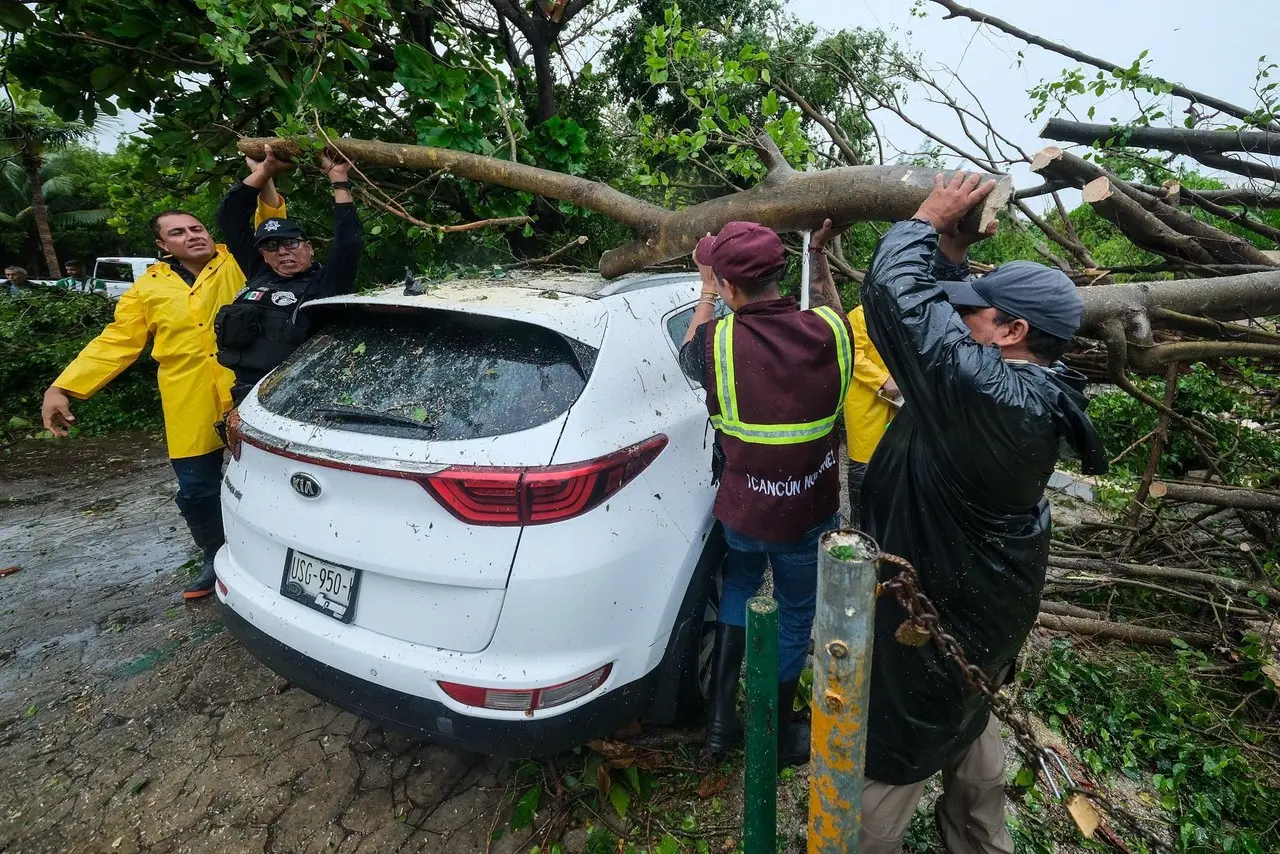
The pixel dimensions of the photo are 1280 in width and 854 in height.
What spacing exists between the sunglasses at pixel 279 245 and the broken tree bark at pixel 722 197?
1.69 feet

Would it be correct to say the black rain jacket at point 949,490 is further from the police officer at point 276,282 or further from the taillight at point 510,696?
the police officer at point 276,282

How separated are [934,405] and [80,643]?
4.10 metres

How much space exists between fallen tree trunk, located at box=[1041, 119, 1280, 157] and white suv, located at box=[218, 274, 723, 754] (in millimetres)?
2845

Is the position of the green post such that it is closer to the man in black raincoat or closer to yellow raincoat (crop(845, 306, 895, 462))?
the man in black raincoat

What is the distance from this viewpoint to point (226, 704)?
2.64 m

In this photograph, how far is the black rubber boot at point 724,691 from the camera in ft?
7.34

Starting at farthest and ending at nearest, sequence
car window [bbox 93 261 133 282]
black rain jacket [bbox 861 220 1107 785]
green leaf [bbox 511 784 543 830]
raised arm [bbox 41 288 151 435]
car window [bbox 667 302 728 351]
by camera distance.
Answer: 1. car window [bbox 93 261 133 282]
2. raised arm [bbox 41 288 151 435]
3. car window [bbox 667 302 728 351]
4. green leaf [bbox 511 784 543 830]
5. black rain jacket [bbox 861 220 1107 785]

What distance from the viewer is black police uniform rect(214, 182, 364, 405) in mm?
3082

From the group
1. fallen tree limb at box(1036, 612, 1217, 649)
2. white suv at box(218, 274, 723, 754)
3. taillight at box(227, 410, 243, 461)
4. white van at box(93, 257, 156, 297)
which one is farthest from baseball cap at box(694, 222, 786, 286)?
white van at box(93, 257, 156, 297)

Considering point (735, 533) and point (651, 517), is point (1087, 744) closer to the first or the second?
point (735, 533)

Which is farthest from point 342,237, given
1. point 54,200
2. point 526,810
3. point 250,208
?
point 54,200

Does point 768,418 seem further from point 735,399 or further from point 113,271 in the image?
point 113,271

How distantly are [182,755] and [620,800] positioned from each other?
1713 mm

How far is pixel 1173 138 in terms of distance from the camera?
128 inches
